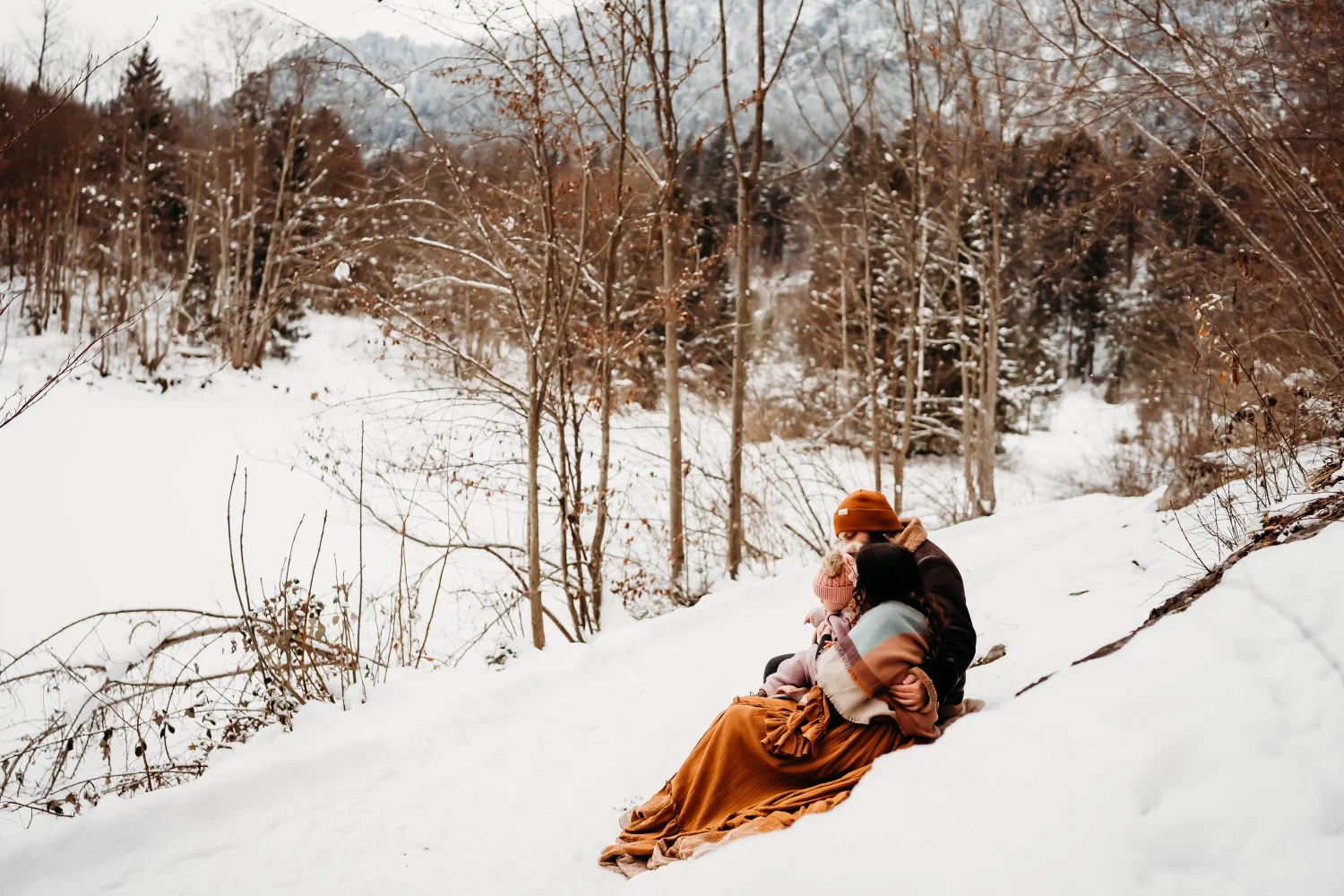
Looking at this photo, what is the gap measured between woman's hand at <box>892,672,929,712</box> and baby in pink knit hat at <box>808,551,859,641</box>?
0.34 m

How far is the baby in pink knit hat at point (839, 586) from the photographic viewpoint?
304cm

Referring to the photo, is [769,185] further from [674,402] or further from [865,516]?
[865,516]

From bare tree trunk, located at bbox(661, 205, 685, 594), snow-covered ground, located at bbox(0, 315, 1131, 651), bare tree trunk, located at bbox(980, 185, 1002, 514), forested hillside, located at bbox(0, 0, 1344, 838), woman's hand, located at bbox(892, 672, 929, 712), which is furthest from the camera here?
bare tree trunk, located at bbox(980, 185, 1002, 514)

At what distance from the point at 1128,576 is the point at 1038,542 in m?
2.35

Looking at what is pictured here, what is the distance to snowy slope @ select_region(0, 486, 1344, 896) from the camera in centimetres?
175

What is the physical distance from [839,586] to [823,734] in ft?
1.94

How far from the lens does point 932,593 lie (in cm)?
303

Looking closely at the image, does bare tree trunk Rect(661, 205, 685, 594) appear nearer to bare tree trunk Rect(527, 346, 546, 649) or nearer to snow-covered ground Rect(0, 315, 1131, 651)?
snow-covered ground Rect(0, 315, 1131, 651)

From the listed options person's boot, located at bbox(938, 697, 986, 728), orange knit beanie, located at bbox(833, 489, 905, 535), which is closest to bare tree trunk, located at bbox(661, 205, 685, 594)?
orange knit beanie, located at bbox(833, 489, 905, 535)

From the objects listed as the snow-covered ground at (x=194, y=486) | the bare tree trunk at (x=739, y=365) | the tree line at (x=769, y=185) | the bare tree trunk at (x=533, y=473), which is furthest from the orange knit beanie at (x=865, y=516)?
the bare tree trunk at (x=739, y=365)

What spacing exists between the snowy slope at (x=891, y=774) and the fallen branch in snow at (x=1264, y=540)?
0.48ft

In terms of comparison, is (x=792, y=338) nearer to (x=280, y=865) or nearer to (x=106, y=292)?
(x=106, y=292)

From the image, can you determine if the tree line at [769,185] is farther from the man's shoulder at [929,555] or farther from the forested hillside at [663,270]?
the man's shoulder at [929,555]

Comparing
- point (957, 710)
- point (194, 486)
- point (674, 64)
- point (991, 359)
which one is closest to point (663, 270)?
point (674, 64)
